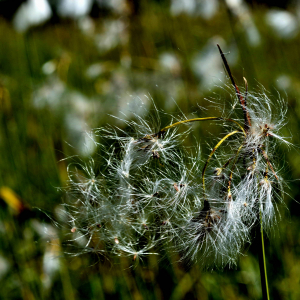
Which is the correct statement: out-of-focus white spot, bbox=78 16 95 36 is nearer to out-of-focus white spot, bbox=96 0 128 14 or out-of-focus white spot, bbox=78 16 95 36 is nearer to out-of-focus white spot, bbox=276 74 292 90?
out-of-focus white spot, bbox=96 0 128 14

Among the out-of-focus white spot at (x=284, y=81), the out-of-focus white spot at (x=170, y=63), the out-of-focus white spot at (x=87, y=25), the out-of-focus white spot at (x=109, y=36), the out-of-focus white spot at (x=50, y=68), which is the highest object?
the out-of-focus white spot at (x=87, y=25)

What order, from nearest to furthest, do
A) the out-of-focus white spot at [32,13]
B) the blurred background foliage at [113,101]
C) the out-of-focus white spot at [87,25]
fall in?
the blurred background foliage at [113,101] → the out-of-focus white spot at [32,13] → the out-of-focus white spot at [87,25]

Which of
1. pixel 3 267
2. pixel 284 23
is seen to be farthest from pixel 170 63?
pixel 3 267

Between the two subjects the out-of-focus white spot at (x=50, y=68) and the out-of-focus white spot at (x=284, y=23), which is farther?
the out-of-focus white spot at (x=284, y=23)

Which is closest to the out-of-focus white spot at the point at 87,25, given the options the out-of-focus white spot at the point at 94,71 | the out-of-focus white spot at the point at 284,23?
the out-of-focus white spot at the point at 94,71

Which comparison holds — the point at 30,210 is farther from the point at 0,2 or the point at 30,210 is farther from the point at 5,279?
the point at 0,2

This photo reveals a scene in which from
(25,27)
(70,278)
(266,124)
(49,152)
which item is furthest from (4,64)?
(266,124)

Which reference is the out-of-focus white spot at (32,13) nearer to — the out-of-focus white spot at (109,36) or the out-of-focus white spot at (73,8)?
the out-of-focus white spot at (73,8)

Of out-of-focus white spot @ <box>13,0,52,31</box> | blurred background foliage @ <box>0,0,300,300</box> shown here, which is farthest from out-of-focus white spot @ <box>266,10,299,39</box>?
out-of-focus white spot @ <box>13,0,52,31</box>
